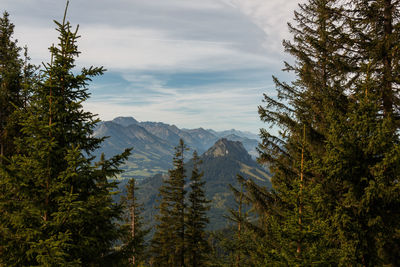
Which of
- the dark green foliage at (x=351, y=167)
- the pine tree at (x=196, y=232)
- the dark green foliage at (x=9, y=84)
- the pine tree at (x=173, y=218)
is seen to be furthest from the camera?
the pine tree at (x=173, y=218)

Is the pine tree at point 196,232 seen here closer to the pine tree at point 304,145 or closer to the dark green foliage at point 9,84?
the pine tree at point 304,145

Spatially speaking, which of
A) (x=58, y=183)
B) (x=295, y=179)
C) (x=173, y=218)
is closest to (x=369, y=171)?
(x=295, y=179)

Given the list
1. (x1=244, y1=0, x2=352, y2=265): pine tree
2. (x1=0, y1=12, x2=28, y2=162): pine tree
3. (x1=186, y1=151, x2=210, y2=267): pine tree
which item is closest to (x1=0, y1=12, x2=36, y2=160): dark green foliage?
(x1=0, y1=12, x2=28, y2=162): pine tree

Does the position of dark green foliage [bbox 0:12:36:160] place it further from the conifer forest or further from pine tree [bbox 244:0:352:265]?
pine tree [bbox 244:0:352:265]

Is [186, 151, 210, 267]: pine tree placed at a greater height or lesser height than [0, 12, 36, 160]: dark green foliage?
lesser

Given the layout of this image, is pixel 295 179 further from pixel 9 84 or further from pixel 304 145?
pixel 9 84

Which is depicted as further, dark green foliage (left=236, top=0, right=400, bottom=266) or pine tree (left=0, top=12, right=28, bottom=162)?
pine tree (left=0, top=12, right=28, bottom=162)

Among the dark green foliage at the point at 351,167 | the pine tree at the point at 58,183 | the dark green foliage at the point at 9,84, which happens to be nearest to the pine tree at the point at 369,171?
the dark green foliage at the point at 351,167

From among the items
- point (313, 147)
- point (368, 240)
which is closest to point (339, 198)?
point (368, 240)

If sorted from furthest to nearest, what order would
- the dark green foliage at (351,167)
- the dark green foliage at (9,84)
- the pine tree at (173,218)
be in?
1. the pine tree at (173,218)
2. the dark green foliage at (9,84)
3. the dark green foliage at (351,167)

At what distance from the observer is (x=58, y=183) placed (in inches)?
218

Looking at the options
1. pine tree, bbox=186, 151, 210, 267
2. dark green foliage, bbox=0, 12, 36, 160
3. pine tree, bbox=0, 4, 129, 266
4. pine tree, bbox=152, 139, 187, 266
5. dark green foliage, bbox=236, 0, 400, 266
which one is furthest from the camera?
pine tree, bbox=152, 139, 187, 266

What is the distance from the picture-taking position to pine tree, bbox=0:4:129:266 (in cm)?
507

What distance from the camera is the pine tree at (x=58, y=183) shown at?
5.07 metres
